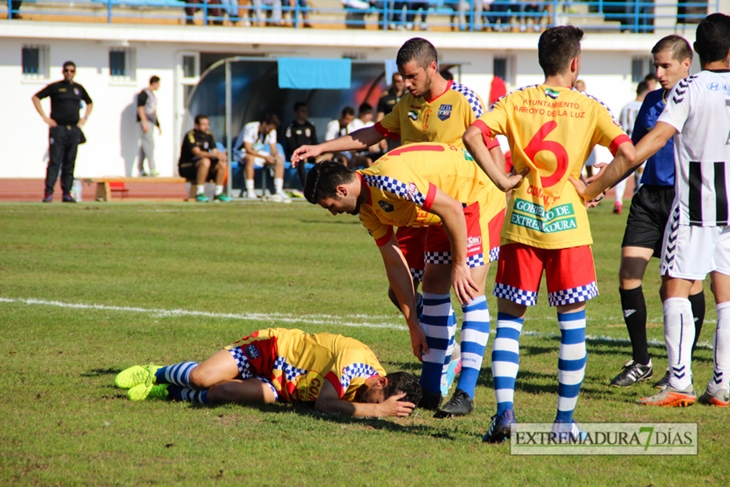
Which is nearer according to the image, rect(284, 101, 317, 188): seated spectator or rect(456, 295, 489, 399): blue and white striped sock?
rect(456, 295, 489, 399): blue and white striped sock

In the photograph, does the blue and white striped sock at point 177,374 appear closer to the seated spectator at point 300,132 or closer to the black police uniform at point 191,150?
the black police uniform at point 191,150

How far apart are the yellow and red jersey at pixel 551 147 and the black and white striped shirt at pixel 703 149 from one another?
99 cm

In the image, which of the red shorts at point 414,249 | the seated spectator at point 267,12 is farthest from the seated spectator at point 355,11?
the red shorts at point 414,249

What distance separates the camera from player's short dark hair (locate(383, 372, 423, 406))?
553cm

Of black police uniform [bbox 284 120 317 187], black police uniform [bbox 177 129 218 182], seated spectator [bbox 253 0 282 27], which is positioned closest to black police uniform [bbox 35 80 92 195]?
black police uniform [bbox 177 129 218 182]

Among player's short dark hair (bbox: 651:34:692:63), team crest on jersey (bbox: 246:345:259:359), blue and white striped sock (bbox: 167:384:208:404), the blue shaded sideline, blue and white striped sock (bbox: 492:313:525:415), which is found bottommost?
blue and white striped sock (bbox: 167:384:208:404)

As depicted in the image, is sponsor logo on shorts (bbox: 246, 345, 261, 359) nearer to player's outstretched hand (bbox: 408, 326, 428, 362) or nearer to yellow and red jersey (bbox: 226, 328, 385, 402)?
yellow and red jersey (bbox: 226, 328, 385, 402)

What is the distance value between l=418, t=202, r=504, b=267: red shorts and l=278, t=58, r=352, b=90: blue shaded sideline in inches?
687

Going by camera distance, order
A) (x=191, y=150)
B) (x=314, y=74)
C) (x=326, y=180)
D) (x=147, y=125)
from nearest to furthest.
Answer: (x=326, y=180)
(x=191, y=150)
(x=314, y=74)
(x=147, y=125)

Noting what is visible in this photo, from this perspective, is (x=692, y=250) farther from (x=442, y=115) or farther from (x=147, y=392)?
(x=147, y=392)

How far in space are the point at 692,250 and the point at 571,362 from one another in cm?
145

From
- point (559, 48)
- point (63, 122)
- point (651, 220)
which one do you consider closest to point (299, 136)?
point (63, 122)

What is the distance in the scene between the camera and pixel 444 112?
6.23m

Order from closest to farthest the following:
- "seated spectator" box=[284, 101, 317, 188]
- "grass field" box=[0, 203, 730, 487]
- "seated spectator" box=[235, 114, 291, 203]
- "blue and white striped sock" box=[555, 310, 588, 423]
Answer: "grass field" box=[0, 203, 730, 487] → "blue and white striped sock" box=[555, 310, 588, 423] → "seated spectator" box=[235, 114, 291, 203] → "seated spectator" box=[284, 101, 317, 188]
